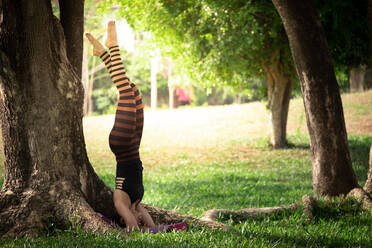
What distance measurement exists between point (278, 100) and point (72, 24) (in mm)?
10535

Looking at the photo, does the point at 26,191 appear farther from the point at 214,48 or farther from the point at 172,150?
the point at 172,150

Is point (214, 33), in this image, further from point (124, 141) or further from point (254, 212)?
point (124, 141)

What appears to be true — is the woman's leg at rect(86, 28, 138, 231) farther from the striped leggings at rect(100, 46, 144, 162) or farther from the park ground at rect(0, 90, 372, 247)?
A: the park ground at rect(0, 90, 372, 247)

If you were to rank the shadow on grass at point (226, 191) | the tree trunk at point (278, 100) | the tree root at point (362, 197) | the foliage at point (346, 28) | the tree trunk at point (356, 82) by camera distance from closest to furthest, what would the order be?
the tree root at point (362, 197)
the shadow on grass at point (226, 191)
the foliage at point (346, 28)
the tree trunk at point (278, 100)
the tree trunk at point (356, 82)

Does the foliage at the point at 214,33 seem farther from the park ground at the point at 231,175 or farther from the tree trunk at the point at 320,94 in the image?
the tree trunk at the point at 320,94

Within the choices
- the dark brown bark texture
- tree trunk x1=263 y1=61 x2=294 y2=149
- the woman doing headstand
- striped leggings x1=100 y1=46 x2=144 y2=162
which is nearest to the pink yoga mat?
the woman doing headstand

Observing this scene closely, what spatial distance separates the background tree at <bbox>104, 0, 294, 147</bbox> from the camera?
12.2 m

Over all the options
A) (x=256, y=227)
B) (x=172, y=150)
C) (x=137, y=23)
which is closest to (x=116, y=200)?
(x=256, y=227)

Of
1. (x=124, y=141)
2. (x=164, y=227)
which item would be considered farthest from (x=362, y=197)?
(x=124, y=141)

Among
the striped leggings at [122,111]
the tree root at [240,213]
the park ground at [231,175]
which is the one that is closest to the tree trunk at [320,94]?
the park ground at [231,175]

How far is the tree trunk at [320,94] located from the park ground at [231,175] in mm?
533

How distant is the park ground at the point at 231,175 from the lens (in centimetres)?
419

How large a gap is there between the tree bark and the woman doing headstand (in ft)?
2.39

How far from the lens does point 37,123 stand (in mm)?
4492
